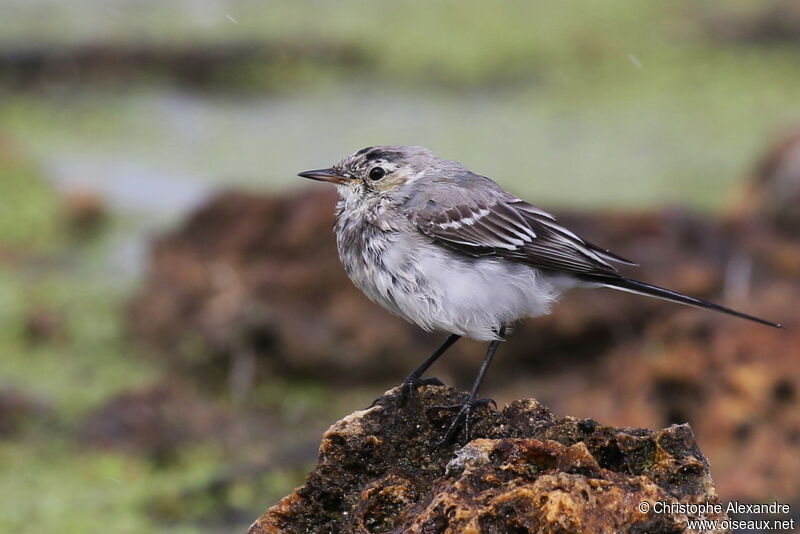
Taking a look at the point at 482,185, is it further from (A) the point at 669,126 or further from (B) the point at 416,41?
(B) the point at 416,41

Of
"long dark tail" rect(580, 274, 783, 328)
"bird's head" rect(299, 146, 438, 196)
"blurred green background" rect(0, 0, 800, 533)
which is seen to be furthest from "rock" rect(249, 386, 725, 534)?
"blurred green background" rect(0, 0, 800, 533)

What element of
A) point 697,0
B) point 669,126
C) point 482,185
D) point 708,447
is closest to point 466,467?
point 482,185

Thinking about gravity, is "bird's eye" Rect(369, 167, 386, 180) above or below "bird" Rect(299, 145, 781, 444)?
above

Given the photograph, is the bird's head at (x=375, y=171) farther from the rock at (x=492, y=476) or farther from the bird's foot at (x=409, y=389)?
the rock at (x=492, y=476)

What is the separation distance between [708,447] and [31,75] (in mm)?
12512

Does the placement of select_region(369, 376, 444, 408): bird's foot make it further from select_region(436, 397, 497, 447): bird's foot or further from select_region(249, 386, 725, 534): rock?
select_region(436, 397, 497, 447): bird's foot

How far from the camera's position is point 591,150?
15617 millimetres

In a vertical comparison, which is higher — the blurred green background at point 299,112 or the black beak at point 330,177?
the blurred green background at point 299,112

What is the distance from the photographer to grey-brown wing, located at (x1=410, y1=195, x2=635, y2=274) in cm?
539

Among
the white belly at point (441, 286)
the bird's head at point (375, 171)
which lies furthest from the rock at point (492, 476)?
the bird's head at point (375, 171)

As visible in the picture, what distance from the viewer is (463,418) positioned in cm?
470

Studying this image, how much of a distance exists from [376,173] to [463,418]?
1.46 m

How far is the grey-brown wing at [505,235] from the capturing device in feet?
17.7

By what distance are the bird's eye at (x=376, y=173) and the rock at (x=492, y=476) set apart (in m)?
1.15
